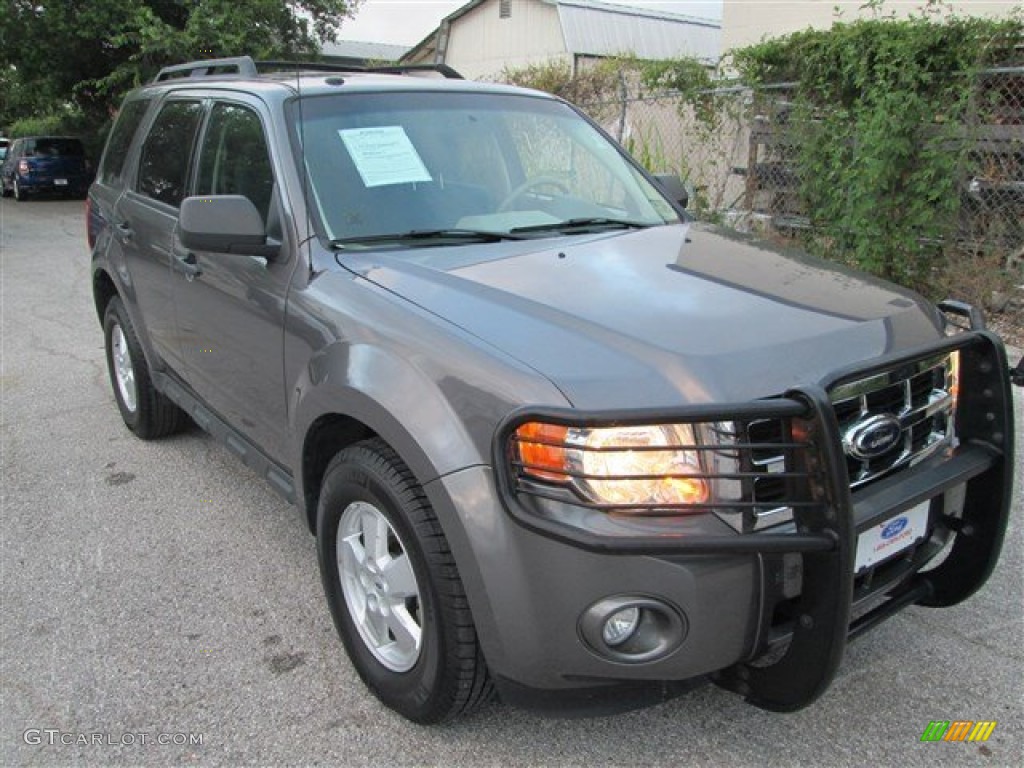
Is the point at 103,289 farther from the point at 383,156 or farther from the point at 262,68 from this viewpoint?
the point at 383,156

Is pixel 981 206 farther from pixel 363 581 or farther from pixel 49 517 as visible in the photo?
pixel 49 517

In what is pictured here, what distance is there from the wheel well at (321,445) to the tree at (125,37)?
19213 millimetres

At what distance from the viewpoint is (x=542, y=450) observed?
1.99 meters

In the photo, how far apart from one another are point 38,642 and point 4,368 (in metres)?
4.28

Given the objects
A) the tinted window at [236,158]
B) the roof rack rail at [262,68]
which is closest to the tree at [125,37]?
the roof rack rail at [262,68]

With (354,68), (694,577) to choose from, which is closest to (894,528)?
(694,577)

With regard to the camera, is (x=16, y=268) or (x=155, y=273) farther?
(x=16, y=268)

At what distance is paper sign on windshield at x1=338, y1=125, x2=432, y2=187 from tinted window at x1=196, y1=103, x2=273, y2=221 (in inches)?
12.9

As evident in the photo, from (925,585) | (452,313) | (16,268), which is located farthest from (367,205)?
(16,268)

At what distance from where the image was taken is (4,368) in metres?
6.56

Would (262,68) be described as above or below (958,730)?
above

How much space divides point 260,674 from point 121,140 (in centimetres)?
342

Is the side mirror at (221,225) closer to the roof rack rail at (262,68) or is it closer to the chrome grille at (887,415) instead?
the roof rack rail at (262,68)

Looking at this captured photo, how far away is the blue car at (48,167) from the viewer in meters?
23.0
